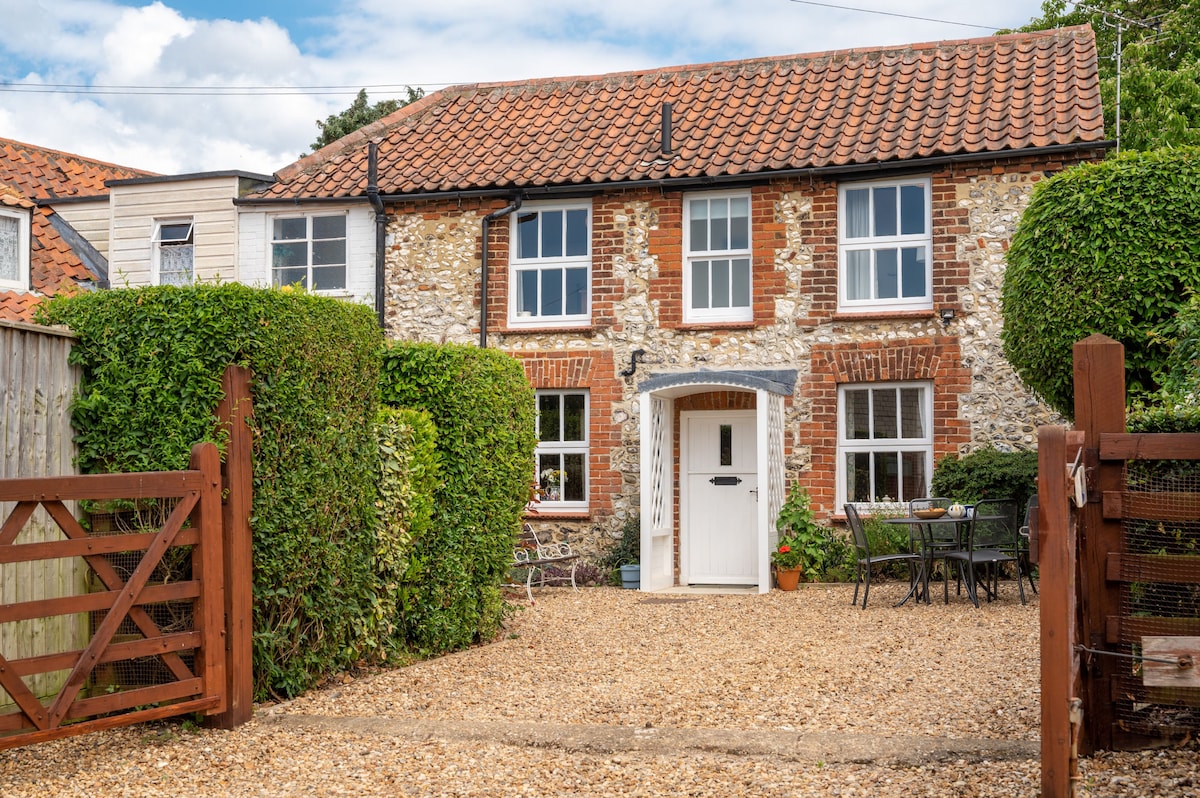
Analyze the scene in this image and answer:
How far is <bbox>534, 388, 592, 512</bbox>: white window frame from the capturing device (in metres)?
16.2

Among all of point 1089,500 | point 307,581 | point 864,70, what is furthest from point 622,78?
point 1089,500

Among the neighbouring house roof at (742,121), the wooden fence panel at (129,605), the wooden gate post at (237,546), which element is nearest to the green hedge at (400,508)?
the wooden gate post at (237,546)

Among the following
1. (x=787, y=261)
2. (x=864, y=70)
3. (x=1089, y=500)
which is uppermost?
(x=864, y=70)

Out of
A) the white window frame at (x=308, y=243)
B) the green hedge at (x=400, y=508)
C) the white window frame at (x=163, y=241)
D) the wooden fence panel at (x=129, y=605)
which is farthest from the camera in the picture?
the white window frame at (x=163, y=241)

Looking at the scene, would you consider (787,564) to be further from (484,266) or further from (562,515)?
(484,266)

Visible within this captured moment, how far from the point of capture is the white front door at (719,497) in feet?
51.0

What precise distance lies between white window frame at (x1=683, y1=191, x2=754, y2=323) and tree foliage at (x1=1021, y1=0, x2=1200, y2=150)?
7.90 meters

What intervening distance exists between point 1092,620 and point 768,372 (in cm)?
976

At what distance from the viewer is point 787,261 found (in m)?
15.6

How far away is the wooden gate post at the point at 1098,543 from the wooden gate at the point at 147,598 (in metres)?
4.28

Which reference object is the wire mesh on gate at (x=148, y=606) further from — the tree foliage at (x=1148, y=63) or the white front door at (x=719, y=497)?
the tree foliage at (x=1148, y=63)

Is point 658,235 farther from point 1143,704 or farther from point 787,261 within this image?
point 1143,704

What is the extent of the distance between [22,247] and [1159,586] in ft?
55.8

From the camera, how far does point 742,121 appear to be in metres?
17.0
